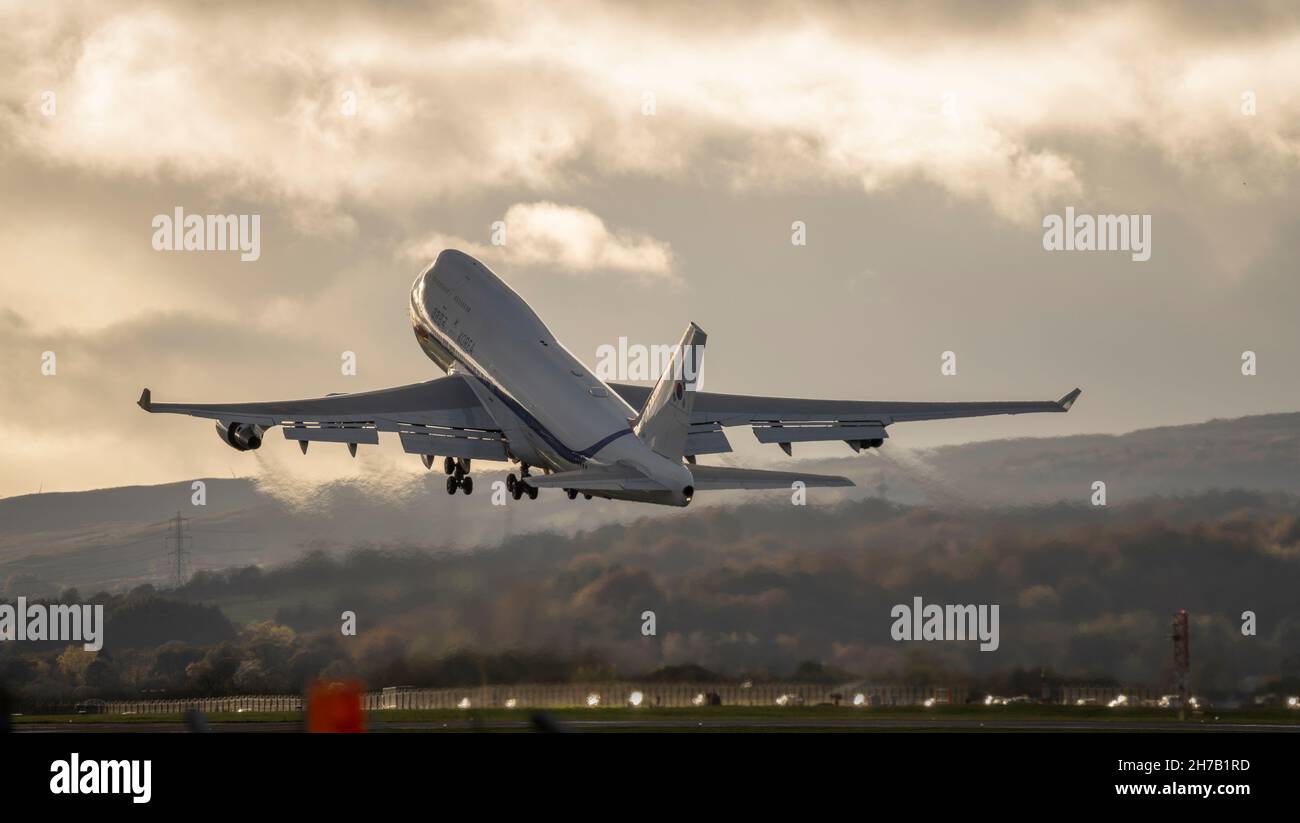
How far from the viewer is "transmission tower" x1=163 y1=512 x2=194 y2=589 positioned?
85.8 m

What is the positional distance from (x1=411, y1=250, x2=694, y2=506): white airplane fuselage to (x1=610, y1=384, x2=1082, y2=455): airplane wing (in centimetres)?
448

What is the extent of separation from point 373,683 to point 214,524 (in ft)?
75.5

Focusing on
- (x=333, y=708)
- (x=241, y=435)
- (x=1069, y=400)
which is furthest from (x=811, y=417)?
(x=333, y=708)

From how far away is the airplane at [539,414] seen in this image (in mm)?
65625

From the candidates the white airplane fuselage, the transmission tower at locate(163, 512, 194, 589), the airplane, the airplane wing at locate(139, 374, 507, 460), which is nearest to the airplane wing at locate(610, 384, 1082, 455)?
the airplane

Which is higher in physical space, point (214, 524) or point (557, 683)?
point (214, 524)

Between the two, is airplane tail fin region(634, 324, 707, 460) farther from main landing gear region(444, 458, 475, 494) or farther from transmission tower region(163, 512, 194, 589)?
transmission tower region(163, 512, 194, 589)
